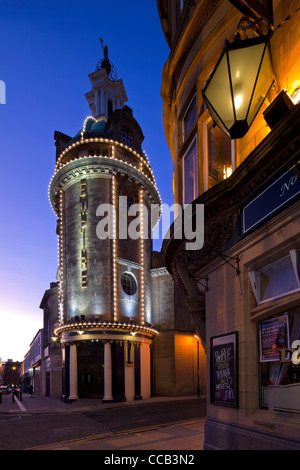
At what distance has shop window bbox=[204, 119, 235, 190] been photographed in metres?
9.65

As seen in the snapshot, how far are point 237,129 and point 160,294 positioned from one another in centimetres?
2906

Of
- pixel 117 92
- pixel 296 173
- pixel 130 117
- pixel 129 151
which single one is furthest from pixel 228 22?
pixel 117 92

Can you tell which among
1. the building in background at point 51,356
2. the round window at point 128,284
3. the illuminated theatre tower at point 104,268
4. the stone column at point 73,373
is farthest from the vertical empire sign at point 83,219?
the building in background at point 51,356

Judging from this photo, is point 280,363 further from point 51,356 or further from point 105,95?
point 105,95

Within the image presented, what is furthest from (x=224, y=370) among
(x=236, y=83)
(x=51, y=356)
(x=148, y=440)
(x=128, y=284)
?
(x=51, y=356)

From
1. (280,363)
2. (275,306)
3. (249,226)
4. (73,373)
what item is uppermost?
(249,226)

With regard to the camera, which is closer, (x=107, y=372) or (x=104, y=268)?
(x=107, y=372)

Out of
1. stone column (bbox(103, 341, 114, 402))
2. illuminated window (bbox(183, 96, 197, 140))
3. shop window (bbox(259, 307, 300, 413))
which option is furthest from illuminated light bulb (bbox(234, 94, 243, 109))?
stone column (bbox(103, 341, 114, 402))

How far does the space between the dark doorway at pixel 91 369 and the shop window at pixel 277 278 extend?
22287mm

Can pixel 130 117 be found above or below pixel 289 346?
above

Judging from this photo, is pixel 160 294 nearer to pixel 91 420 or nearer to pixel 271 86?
pixel 91 420

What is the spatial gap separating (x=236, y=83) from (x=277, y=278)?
373 centimetres

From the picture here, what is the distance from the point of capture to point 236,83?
6148 millimetres
